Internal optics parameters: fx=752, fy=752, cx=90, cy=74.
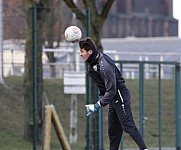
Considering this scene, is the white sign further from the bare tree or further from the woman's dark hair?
the woman's dark hair

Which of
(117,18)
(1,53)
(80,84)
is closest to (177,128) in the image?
(80,84)

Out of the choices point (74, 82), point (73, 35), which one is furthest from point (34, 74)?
point (73, 35)

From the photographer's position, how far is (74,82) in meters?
16.4

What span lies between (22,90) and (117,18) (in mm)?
49716

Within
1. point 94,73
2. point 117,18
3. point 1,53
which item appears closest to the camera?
point 94,73

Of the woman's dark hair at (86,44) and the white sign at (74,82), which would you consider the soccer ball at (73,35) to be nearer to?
the woman's dark hair at (86,44)

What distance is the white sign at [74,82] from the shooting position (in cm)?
1585

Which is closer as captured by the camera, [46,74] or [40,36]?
[40,36]

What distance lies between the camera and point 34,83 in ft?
47.7

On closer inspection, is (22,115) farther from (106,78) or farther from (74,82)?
(106,78)

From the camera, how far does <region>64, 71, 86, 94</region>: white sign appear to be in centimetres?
1585

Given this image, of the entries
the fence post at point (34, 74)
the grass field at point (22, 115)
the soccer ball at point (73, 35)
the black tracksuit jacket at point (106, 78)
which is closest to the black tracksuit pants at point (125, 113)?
the black tracksuit jacket at point (106, 78)

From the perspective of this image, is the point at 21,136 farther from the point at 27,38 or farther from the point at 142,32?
the point at 142,32

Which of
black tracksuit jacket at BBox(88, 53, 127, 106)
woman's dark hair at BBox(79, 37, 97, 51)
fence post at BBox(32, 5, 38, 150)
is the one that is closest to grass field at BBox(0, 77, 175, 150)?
fence post at BBox(32, 5, 38, 150)
